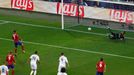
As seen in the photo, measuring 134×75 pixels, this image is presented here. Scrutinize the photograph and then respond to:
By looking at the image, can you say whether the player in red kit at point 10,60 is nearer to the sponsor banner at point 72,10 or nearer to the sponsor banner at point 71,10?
the sponsor banner at point 71,10

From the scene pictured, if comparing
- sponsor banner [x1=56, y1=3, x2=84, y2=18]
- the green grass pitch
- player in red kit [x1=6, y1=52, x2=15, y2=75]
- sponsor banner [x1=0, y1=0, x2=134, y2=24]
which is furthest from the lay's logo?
player in red kit [x1=6, y1=52, x2=15, y2=75]

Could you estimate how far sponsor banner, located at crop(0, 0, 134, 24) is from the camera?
48.1m

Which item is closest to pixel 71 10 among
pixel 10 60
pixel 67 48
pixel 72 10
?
pixel 72 10

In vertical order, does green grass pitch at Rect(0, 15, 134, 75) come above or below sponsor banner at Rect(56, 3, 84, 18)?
below

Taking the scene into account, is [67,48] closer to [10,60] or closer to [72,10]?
[10,60]

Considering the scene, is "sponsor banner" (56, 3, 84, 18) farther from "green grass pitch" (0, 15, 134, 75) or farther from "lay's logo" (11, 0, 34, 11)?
"lay's logo" (11, 0, 34, 11)

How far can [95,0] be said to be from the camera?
48.8 meters

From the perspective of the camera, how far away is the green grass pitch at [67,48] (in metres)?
34.3

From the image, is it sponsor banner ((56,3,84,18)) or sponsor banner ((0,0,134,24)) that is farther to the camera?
sponsor banner ((56,3,84,18))

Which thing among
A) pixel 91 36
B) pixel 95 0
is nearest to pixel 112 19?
pixel 95 0

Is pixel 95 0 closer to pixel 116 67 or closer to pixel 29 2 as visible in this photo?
pixel 29 2

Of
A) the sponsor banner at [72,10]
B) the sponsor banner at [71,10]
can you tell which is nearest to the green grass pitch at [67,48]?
the sponsor banner at [72,10]

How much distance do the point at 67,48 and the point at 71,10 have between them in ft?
38.3

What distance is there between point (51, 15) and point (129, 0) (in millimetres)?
8450
